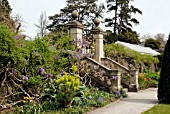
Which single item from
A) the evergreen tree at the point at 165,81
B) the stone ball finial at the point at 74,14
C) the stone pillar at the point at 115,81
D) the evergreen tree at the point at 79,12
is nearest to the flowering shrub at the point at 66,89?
the stone pillar at the point at 115,81

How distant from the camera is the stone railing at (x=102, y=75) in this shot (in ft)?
32.3

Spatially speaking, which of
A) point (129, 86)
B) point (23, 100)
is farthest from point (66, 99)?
point (129, 86)

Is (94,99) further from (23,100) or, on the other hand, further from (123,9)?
(123,9)

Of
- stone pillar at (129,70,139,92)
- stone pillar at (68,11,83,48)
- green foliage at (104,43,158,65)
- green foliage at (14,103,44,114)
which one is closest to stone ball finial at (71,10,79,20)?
stone pillar at (68,11,83,48)

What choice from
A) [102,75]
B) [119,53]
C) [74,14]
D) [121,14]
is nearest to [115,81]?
[102,75]

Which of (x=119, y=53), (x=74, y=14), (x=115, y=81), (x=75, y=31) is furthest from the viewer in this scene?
(x=119, y=53)

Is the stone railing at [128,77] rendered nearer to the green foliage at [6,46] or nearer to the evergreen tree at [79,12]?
the green foliage at [6,46]

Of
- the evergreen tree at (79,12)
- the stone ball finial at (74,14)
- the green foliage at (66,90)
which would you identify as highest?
the evergreen tree at (79,12)

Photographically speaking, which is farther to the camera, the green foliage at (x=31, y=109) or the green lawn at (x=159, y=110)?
the green lawn at (x=159, y=110)

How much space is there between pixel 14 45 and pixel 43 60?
1212 mm

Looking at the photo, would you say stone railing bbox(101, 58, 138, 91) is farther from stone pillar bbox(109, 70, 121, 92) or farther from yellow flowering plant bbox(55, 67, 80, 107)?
yellow flowering plant bbox(55, 67, 80, 107)

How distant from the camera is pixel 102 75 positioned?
10.3m

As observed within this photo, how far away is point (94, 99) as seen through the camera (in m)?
8.01

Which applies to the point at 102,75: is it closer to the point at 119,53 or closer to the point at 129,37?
the point at 119,53
